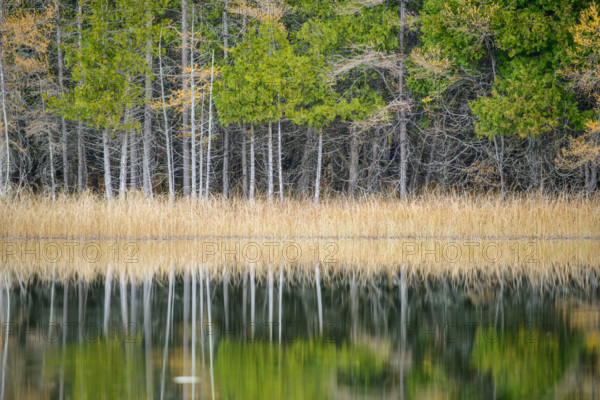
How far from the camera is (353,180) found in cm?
2548

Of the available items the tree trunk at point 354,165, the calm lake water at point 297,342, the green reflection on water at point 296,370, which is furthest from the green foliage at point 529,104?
the green reflection on water at point 296,370

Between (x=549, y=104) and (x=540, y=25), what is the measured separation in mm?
1999

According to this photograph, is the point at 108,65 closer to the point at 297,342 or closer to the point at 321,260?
the point at 321,260

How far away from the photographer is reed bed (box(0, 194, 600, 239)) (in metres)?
18.3

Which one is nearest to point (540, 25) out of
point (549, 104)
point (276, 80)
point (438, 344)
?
point (549, 104)

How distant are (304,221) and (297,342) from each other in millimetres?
11924

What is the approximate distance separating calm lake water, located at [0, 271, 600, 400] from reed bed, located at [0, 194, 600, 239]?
25.6 ft

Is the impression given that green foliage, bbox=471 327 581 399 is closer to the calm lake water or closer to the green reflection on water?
the calm lake water

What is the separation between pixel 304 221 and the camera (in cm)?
1900

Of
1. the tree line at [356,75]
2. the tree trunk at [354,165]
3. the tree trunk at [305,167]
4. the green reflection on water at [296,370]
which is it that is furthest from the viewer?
the tree trunk at [305,167]

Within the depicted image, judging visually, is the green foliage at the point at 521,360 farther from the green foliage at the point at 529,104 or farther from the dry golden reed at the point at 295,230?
the green foliage at the point at 529,104

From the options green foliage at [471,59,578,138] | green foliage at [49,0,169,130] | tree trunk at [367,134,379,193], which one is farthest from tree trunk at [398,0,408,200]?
green foliage at [49,0,169,130]

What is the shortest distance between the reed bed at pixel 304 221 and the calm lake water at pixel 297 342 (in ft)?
25.6

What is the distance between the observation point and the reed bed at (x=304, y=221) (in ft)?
60.2
